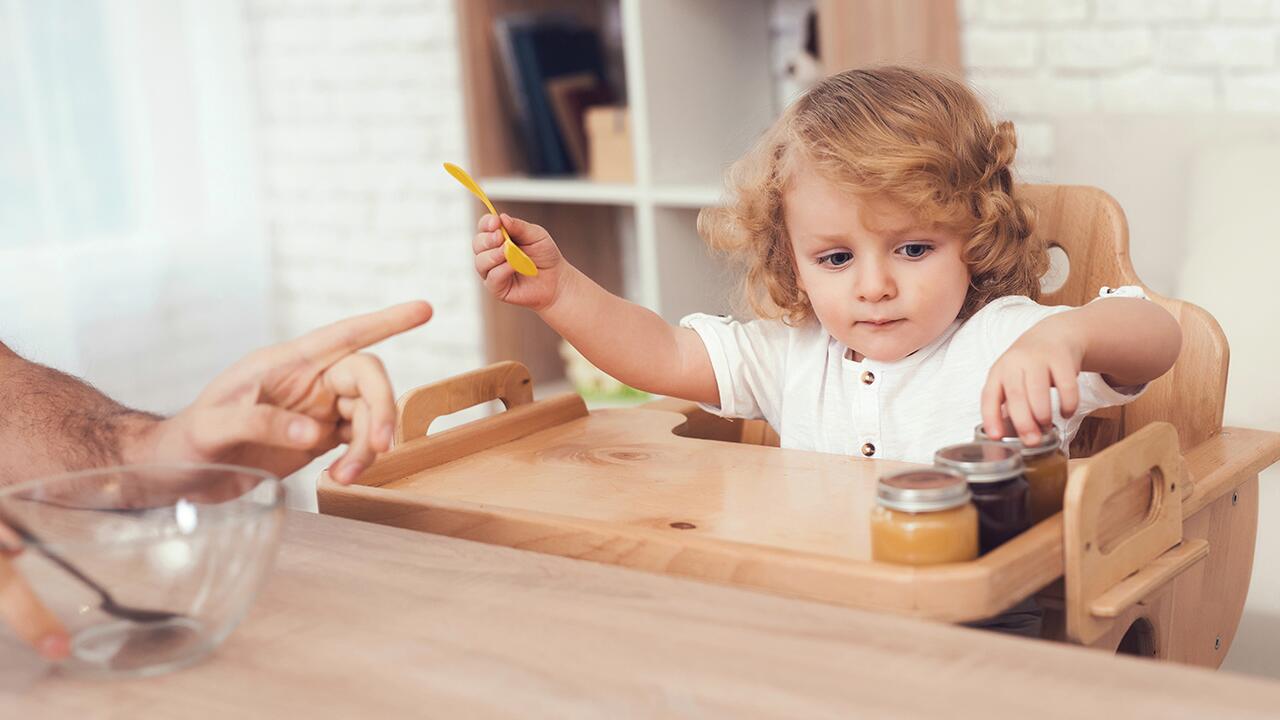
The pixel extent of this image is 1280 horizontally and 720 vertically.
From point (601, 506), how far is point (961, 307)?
0.51 m

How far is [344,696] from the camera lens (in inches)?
25.5

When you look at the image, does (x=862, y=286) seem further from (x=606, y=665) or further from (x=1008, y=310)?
(x=606, y=665)

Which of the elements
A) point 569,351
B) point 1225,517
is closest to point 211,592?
point 1225,517

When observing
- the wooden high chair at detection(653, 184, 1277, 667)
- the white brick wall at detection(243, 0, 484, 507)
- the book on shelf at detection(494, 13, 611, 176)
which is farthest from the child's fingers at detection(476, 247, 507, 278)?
the white brick wall at detection(243, 0, 484, 507)

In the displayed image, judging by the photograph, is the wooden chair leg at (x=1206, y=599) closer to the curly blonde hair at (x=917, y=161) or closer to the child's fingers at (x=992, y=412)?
the child's fingers at (x=992, y=412)

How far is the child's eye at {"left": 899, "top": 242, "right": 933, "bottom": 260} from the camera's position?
1.27m

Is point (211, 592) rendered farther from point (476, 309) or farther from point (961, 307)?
point (476, 309)

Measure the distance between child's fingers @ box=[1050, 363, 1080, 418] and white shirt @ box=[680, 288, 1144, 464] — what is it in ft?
0.75

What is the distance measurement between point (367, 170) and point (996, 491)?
2640 mm

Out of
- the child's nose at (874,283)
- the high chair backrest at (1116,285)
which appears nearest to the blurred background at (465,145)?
the high chair backrest at (1116,285)

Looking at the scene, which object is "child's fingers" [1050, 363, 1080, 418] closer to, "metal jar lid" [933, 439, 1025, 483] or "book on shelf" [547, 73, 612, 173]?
"metal jar lid" [933, 439, 1025, 483]

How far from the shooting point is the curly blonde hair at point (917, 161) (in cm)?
124

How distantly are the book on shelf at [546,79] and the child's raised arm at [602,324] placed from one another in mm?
1447

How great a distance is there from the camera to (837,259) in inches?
50.8
